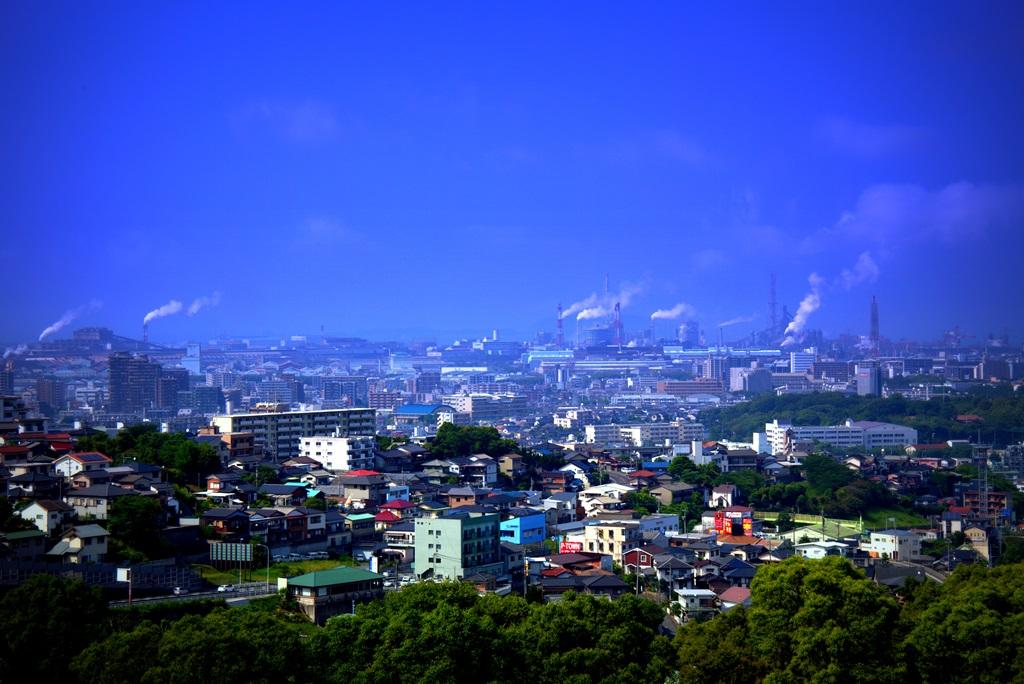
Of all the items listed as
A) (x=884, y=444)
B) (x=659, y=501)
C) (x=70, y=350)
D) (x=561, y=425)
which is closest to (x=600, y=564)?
(x=659, y=501)

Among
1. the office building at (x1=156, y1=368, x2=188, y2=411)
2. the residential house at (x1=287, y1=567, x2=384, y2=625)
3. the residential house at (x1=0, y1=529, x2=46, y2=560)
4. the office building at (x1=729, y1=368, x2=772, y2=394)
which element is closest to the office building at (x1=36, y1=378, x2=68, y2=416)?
the office building at (x1=156, y1=368, x2=188, y2=411)

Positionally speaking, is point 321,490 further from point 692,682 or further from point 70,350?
point 70,350

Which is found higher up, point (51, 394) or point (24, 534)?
point (51, 394)

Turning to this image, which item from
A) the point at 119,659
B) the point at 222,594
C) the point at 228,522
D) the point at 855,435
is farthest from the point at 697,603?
the point at 855,435

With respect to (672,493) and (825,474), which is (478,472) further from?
(825,474)

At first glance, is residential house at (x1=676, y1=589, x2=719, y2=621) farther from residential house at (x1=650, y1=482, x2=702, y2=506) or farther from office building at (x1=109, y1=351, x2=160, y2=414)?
office building at (x1=109, y1=351, x2=160, y2=414)

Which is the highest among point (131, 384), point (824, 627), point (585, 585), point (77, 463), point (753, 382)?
point (131, 384)
